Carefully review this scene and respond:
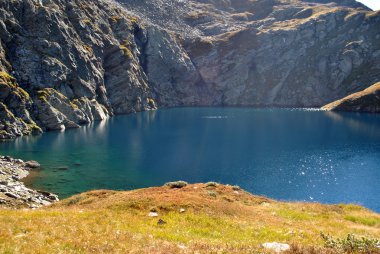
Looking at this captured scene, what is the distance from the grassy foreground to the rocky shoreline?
1294 centimetres

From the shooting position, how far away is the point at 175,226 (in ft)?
81.2

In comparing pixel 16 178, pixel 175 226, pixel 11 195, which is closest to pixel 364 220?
pixel 175 226

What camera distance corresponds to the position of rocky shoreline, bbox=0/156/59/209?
49688 mm

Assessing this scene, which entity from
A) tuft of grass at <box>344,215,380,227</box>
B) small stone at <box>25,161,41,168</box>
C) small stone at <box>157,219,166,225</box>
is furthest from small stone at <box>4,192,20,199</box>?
tuft of grass at <box>344,215,380,227</box>

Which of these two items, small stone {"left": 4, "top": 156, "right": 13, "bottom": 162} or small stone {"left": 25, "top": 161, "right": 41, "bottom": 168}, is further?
small stone {"left": 4, "top": 156, "right": 13, "bottom": 162}

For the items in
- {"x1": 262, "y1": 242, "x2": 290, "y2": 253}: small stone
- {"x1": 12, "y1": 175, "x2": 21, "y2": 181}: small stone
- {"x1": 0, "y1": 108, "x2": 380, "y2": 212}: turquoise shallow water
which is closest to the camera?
{"x1": 262, "y1": 242, "x2": 290, "y2": 253}: small stone

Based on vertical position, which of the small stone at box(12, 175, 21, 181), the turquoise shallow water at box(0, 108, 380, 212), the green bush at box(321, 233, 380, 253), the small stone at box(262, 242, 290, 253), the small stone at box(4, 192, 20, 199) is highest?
the green bush at box(321, 233, 380, 253)

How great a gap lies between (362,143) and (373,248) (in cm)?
10656

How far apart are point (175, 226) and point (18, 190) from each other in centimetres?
4031

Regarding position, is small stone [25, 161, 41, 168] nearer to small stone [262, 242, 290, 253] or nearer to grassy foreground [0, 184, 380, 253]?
grassy foreground [0, 184, 380, 253]

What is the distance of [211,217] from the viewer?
28406 mm

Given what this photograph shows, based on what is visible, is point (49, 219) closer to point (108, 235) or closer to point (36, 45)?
point (108, 235)

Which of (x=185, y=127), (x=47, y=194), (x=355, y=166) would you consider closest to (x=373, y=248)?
(x=47, y=194)

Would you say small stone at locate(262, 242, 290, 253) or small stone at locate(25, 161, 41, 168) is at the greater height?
small stone at locate(262, 242, 290, 253)
